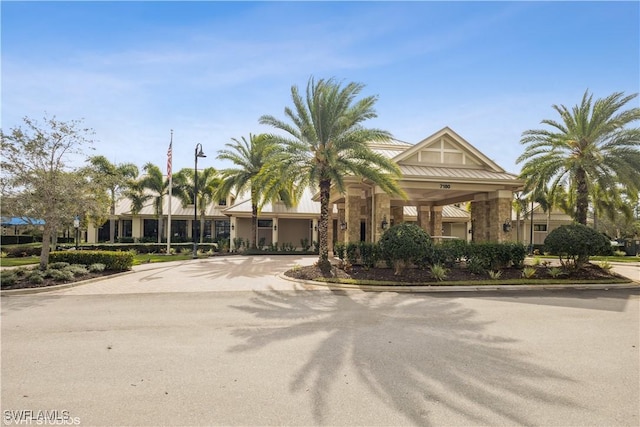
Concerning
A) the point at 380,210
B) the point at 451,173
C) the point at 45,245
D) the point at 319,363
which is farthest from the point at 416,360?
the point at 451,173

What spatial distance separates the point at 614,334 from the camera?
724 centimetres

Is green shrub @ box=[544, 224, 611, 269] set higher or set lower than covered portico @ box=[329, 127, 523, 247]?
lower

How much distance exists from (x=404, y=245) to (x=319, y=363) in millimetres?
9188

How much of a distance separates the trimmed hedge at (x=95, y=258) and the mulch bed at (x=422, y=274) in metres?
7.32

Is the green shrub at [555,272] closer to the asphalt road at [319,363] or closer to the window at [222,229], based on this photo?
the asphalt road at [319,363]

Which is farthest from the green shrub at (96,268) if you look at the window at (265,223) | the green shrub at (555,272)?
the green shrub at (555,272)

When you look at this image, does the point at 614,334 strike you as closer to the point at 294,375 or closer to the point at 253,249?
the point at 294,375

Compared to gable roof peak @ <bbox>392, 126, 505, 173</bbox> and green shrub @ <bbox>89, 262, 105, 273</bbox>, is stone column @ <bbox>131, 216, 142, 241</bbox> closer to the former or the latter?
green shrub @ <bbox>89, 262, 105, 273</bbox>

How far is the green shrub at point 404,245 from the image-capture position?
550 inches

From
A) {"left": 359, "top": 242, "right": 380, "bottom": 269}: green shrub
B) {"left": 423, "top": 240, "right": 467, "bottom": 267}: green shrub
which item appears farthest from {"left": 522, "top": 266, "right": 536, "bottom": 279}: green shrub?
{"left": 359, "top": 242, "right": 380, "bottom": 269}: green shrub

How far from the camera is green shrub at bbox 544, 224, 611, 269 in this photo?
14758 millimetres

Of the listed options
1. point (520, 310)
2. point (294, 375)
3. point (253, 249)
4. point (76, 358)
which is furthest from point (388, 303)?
point (253, 249)

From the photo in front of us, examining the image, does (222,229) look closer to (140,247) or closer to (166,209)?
(166,209)

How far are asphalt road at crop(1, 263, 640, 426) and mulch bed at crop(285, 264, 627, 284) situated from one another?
4.12 meters
